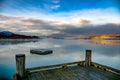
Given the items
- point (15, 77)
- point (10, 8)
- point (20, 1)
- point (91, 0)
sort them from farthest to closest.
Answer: point (10, 8)
point (20, 1)
point (91, 0)
point (15, 77)

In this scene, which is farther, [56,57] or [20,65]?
[56,57]

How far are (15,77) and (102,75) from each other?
451 cm

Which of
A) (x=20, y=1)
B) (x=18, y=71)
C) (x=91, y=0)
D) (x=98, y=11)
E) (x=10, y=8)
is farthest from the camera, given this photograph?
(x=98, y=11)

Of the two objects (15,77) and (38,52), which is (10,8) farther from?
(15,77)

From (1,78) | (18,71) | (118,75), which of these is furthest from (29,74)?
(1,78)

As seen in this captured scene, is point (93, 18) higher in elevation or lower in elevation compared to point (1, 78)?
higher

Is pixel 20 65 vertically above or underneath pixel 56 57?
above

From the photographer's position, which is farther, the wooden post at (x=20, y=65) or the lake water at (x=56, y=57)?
the lake water at (x=56, y=57)

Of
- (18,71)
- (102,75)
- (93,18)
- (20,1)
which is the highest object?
(20,1)

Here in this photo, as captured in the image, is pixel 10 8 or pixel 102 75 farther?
pixel 10 8

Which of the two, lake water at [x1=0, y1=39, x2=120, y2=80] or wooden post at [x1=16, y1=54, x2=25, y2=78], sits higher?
wooden post at [x1=16, y1=54, x2=25, y2=78]

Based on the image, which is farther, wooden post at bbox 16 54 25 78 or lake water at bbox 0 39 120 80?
lake water at bbox 0 39 120 80

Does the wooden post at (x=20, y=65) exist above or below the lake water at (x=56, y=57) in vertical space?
above

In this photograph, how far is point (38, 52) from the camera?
1150 inches
